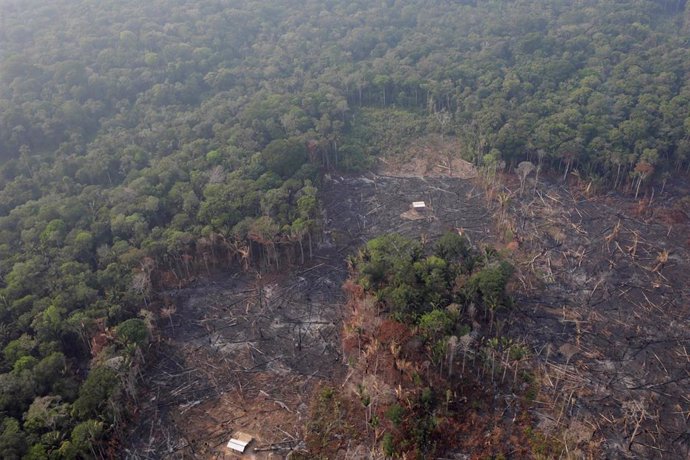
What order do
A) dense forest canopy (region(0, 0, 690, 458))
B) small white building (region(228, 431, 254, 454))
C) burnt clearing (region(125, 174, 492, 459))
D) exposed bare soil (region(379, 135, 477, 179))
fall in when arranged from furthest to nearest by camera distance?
exposed bare soil (region(379, 135, 477, 179)), dense forest canopy (region(0, 0, 690, 458)), burnt clearing (region(125, 174, 492, 459)), small white building (region(228, 431, 254, 454))

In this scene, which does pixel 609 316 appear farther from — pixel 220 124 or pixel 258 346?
pixel 220 124

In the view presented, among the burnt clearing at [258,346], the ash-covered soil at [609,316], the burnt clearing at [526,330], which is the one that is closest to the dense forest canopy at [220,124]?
the burnt clearing at [258,346]

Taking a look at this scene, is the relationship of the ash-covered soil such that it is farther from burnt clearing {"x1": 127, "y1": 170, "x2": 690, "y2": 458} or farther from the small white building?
the small white building

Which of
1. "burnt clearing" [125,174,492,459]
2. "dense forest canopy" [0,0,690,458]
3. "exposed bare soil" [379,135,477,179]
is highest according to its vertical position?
"dense forest canopy" [0,0,690,458]

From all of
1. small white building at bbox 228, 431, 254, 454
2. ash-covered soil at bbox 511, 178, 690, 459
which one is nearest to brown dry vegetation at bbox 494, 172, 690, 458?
ash-covered soil at bbox 511, 178, 690, 459

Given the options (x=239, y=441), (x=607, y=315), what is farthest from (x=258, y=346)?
(x=607, y=315)

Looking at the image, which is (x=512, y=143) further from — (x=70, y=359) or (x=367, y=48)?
(x=70, y=359)
